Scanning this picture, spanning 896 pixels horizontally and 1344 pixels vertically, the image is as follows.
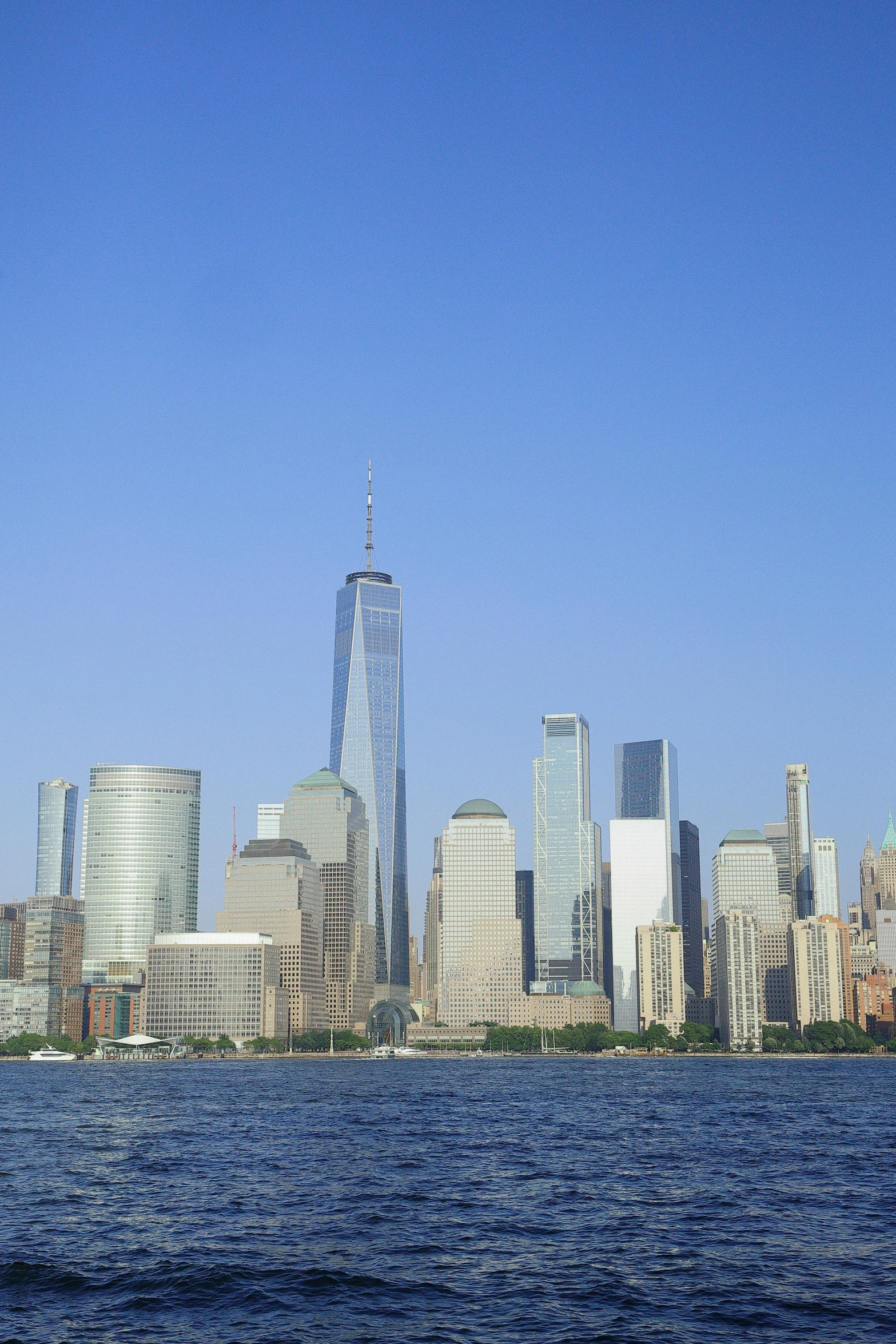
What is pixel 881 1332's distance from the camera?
44.8 m

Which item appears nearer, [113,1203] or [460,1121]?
[113,1203]

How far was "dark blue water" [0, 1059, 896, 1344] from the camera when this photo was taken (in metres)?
46.6

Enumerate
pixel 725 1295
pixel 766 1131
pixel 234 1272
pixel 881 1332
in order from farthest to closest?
pixel 766 1131 → pixel 234 1272 → pixel 725 1295 → pixel 881 1332

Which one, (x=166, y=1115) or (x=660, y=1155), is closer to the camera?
(x=660, y=1155)

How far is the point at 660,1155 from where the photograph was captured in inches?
3792

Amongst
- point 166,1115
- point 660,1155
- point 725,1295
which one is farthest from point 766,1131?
point 725,1295

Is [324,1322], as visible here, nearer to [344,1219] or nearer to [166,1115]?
[344,1219]

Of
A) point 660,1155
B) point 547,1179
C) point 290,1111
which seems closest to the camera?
point 547,1179

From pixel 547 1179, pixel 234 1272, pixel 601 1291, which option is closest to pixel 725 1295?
pixel 601 1291

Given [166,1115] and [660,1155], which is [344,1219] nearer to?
[660,1155]

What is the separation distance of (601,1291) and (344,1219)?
64.8 ft

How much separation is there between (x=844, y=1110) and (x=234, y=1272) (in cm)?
10882

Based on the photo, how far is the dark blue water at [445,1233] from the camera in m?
46.6

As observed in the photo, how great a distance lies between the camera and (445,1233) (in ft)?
208
